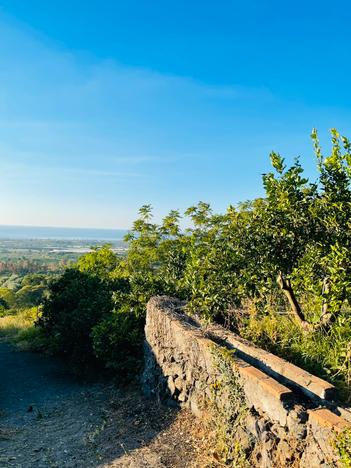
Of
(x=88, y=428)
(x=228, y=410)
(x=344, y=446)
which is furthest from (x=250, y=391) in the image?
(x=88, y=428)

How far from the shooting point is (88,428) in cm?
576

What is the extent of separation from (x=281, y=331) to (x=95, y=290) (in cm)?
549

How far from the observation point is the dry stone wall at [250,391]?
356cm

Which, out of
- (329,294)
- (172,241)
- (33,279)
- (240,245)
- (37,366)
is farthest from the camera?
(33,279)

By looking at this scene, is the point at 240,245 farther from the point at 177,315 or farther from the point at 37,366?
the point at 37,366

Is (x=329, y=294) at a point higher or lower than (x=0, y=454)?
higher

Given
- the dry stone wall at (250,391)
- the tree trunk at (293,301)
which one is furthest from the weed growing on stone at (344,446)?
the tree trunk at (293,301)

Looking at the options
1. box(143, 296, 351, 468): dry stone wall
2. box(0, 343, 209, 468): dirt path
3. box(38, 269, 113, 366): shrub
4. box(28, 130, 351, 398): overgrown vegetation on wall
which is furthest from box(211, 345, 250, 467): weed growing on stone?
box(38, 269, 113, 366): shrub

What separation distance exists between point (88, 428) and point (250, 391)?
2.77 meters

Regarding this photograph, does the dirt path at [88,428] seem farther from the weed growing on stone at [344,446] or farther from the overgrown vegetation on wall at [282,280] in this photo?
the weed growing on stone at [344,446]

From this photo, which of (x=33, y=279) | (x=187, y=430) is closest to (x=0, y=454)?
(x=187, y=430)

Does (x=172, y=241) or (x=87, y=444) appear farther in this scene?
(x=172, y=241)

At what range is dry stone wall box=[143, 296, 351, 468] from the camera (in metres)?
3.56

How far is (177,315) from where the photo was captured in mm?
6680
